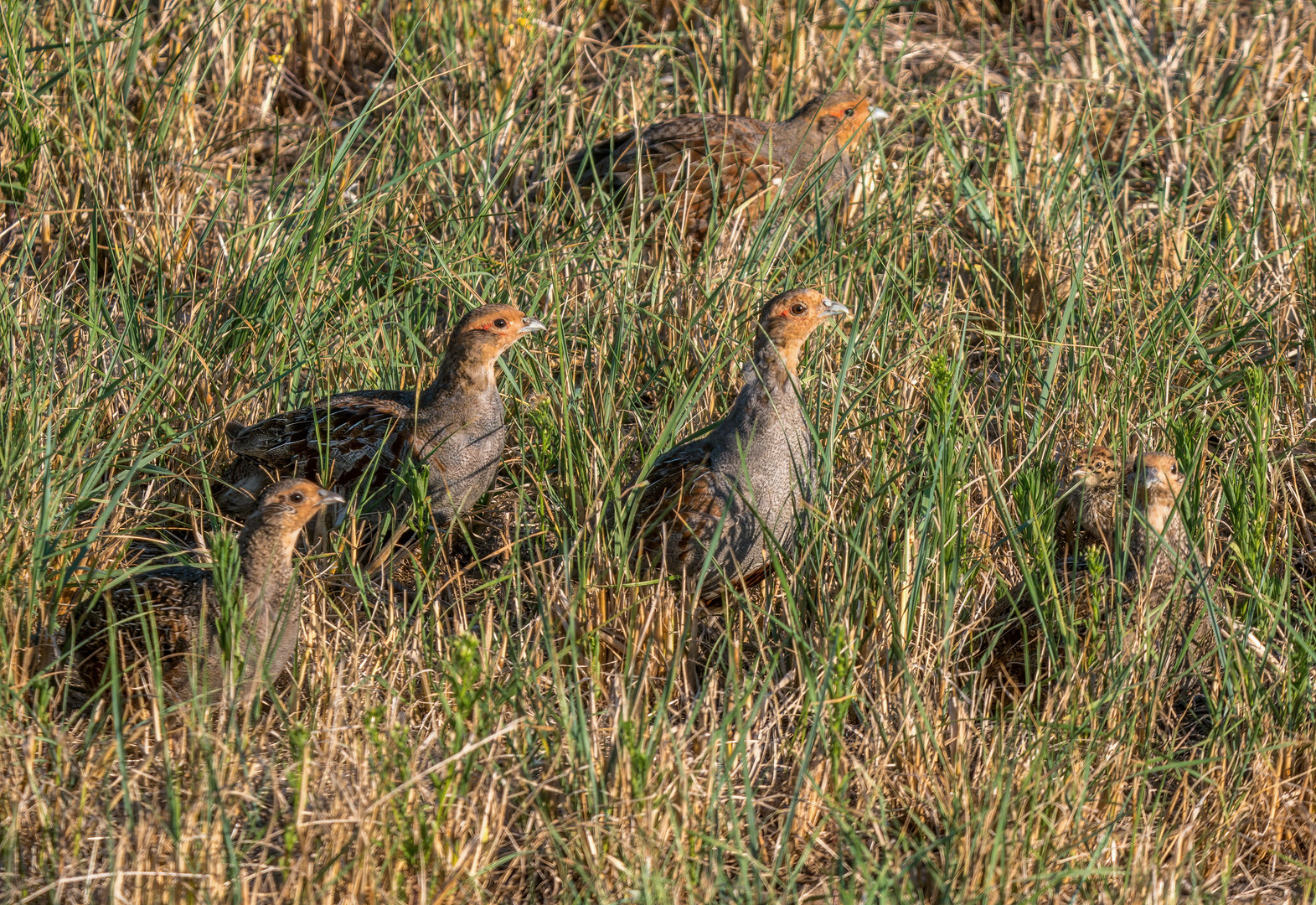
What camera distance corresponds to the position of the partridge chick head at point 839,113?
294 inches

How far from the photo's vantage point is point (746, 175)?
703 centimetres

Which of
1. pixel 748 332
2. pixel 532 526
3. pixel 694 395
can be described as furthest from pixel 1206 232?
pixel 532 526

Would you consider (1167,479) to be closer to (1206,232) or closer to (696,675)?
(696,675)

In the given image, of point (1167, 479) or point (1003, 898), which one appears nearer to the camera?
point (1003, 898)

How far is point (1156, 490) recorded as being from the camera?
4.53m

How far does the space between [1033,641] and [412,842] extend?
6.19 feet

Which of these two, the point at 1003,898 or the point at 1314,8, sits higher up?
the point at 1314,8

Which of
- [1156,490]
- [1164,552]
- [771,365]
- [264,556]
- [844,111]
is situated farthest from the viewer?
[844,111]

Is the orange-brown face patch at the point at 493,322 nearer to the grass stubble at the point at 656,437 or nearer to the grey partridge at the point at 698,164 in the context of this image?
the grass stubble at the point at 656,437

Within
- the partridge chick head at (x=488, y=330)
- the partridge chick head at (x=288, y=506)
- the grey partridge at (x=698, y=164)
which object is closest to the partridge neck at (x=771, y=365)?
the partridge chick head at (x=488, y=330)

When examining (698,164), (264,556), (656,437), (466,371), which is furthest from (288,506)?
(698,164)

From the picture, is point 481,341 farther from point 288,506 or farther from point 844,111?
point 844,111

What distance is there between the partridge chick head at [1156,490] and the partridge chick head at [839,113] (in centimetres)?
323

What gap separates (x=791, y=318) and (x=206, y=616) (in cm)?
199
